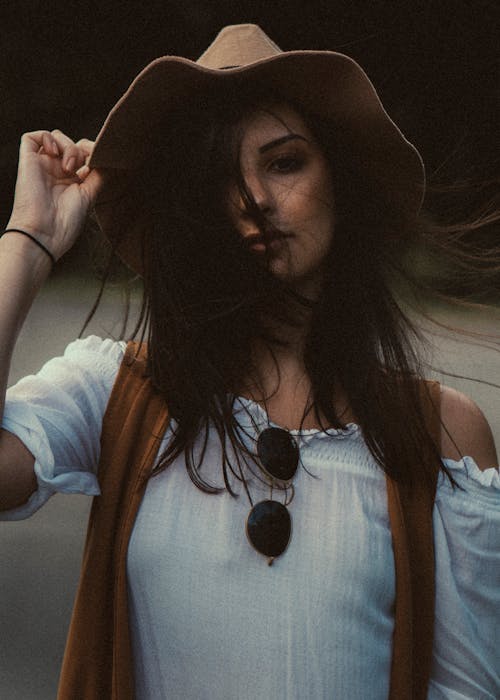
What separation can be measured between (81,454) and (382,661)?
442mm

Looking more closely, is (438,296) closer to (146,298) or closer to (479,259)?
(479,259)

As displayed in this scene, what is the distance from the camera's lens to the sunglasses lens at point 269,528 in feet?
3.20

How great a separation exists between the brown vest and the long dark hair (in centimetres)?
4

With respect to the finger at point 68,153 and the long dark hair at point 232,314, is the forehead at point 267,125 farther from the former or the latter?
the finger at point 68,153

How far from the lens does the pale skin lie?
1.04 metres

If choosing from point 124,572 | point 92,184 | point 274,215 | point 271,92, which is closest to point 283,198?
point 274,215

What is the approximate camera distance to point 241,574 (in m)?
0.97

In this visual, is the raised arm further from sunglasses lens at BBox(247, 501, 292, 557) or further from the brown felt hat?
sunglasses lens at BBox(247, 501, 292, 557)

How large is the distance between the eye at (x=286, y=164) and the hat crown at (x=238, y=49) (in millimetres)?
135

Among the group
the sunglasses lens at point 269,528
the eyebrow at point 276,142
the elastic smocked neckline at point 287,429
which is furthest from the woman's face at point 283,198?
the sunglasses lens at point 269,528

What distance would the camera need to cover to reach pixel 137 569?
986mm

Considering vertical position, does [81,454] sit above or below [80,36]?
below

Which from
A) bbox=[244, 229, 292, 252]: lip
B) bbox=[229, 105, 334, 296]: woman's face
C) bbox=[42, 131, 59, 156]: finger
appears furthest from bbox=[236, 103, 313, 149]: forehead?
bbox=[42, 131, 59, 156]: finger

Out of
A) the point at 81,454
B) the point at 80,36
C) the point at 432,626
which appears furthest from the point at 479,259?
the point at 80,36
